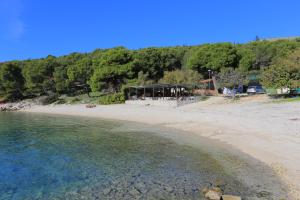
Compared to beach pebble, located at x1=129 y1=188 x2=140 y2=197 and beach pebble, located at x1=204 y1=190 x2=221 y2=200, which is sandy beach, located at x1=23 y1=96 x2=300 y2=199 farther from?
beach pebble, located at x1=129 y1=188 x2=140 y2=197

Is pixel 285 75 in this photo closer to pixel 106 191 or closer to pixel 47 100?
pixel 106 191

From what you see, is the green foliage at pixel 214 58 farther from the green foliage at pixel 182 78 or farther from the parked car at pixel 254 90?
the parked car at pixel 254 90

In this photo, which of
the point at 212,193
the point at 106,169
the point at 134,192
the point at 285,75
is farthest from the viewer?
the point at 285,75

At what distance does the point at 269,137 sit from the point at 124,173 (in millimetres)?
9380

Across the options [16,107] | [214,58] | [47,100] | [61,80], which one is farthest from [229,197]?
[61,80]

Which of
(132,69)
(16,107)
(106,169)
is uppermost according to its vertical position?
(132,69)

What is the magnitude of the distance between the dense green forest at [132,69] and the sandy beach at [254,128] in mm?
17025

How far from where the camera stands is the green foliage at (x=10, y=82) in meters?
69.8

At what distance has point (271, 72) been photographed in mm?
39844

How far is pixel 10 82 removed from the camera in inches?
2734

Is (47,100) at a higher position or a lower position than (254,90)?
lower

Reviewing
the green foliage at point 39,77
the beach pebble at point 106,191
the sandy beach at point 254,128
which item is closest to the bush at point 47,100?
the green foliage at point 39,77

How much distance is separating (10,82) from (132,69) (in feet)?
94.1

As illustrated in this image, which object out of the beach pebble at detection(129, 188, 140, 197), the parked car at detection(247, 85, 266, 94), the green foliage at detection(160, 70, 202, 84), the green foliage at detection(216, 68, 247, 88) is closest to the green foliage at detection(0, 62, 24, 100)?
the green foliage at detection(160, 70, 202, 84)
